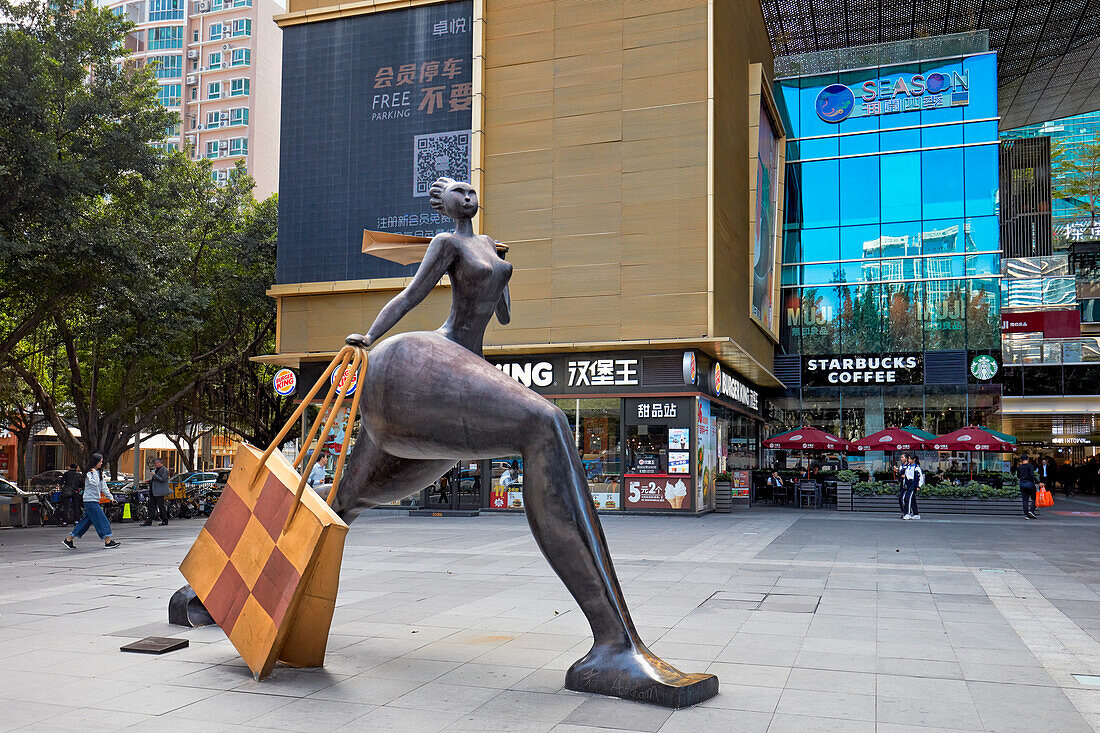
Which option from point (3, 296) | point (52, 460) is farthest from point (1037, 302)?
point (52, 460)

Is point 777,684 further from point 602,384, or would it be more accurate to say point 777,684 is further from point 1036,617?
point 602,384

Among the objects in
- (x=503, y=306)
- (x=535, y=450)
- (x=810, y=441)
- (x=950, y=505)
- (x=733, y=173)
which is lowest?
(x=950, y=505)

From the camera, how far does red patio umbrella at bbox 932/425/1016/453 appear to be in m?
25.5

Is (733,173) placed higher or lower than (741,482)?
higher

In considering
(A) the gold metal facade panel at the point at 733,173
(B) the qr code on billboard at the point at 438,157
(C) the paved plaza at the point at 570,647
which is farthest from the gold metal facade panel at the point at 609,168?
(C) the paved plaza at the point at 570,647

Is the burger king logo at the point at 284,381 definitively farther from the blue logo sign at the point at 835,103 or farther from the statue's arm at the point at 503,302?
the blue logo sign at the point at 835,103

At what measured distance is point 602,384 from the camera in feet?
79.4

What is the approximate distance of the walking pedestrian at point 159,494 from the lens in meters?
22.4

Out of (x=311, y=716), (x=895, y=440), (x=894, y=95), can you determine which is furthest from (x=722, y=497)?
(x=311, y=716)

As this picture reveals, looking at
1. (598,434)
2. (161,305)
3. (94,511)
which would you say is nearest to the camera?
(94,511)

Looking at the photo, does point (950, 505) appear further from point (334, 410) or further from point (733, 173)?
point (334, 410)

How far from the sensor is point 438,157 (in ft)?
83.4

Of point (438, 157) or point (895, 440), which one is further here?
point (895, 440)

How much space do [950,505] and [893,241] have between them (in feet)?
40.7
